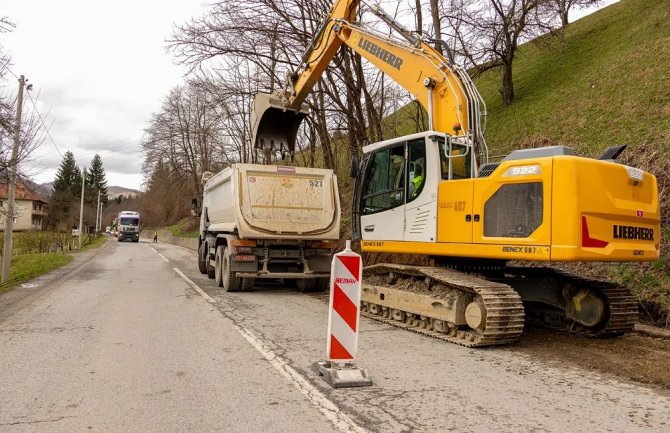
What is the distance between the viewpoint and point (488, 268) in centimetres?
762

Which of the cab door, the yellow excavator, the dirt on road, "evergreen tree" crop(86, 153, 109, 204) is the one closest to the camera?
the dirt on road

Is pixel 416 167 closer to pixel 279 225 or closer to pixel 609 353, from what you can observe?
pixel 609 353

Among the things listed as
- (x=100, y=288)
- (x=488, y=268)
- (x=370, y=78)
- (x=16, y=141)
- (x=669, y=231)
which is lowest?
(x=100, y=288)

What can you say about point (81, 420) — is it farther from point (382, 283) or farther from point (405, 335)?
point (382, 283)

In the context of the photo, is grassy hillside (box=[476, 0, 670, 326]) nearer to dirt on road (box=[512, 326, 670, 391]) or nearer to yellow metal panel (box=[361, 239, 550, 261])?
dirt on road (box=[512, 326, 670, 391])

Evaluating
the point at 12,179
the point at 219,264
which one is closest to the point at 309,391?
the point at 219,264

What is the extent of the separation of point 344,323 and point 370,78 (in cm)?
1516

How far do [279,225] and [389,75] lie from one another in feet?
14.5

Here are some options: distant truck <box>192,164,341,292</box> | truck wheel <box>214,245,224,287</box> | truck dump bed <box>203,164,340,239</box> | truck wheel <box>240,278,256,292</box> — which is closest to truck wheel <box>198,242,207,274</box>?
truck wheel <box>214,245,224,287</box>

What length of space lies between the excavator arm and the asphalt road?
127 inches

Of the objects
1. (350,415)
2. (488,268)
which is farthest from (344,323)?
(488,268)

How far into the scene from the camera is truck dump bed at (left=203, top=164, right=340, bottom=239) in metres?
11.6

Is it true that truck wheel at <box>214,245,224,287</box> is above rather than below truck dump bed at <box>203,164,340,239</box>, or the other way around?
below

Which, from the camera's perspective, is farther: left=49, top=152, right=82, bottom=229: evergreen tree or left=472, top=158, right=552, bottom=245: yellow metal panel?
left=49, top=152, right=82, bottom=229: evergreen tree
